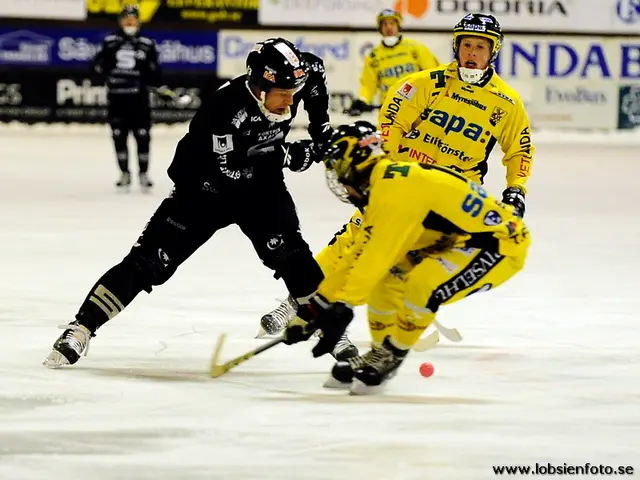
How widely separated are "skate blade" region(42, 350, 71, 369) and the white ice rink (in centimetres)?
5

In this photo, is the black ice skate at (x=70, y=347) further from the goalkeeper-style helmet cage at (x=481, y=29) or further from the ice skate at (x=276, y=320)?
the goalkeeper-style helmet cage at (x=481, y=29)

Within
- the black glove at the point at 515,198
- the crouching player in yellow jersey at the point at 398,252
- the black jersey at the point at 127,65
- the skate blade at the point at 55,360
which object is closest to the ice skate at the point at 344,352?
the crouching player in yellow jersey at the point at 398,252

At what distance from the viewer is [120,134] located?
1187cm

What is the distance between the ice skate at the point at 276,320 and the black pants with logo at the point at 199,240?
557 millimetres

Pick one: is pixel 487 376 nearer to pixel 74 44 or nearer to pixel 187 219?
pixel 187 219

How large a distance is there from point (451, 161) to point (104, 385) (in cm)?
194

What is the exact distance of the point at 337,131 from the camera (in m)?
4.53

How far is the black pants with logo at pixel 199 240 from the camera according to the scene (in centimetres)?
502

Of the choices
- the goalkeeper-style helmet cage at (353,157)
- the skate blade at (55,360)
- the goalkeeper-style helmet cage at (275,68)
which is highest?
the goalkeeper-style helmet cage at (275,68)

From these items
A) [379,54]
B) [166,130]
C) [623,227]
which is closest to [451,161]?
[623,227]

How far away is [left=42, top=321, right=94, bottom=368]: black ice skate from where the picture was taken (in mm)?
4938

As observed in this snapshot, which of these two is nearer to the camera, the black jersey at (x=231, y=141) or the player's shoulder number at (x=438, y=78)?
the black jersey at (x=231, y=141)

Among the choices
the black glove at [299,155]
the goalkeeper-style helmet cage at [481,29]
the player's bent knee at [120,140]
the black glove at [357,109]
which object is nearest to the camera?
the black glove at [299,155]

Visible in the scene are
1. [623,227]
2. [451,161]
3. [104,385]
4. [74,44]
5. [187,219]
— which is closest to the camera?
[104,385]
